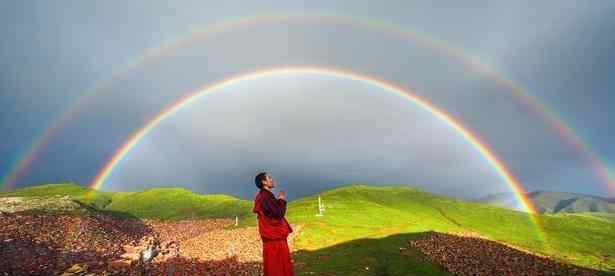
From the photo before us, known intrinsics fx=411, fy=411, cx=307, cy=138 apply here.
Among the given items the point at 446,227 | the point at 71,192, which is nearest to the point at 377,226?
the point at 446,227

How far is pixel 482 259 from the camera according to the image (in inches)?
1276

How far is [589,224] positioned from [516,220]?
13729 millimetres

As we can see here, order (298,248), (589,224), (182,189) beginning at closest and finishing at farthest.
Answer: (298,248), (589,224), (182,189)

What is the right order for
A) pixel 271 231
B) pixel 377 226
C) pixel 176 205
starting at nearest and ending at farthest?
pixel 271 231
pixel 377 226
pixel 176 205

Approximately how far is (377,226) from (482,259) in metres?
19.3

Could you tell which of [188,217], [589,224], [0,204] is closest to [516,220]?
[589,224]

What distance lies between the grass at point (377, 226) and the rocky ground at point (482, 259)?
64.4 inches

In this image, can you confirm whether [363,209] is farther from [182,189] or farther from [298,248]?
[182,189]

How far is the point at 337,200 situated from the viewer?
77.6m

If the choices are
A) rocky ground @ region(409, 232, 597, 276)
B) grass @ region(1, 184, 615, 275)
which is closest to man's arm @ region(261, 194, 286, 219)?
grass @ region(1, 184, 615, 275)

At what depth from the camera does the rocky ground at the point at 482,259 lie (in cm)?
2925

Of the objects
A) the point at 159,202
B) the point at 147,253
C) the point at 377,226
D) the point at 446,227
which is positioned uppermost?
the point at 159,202

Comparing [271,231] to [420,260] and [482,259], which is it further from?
[482,259]

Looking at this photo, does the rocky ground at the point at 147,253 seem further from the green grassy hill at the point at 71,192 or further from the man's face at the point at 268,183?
the green grassy hill at the point at 71,192
